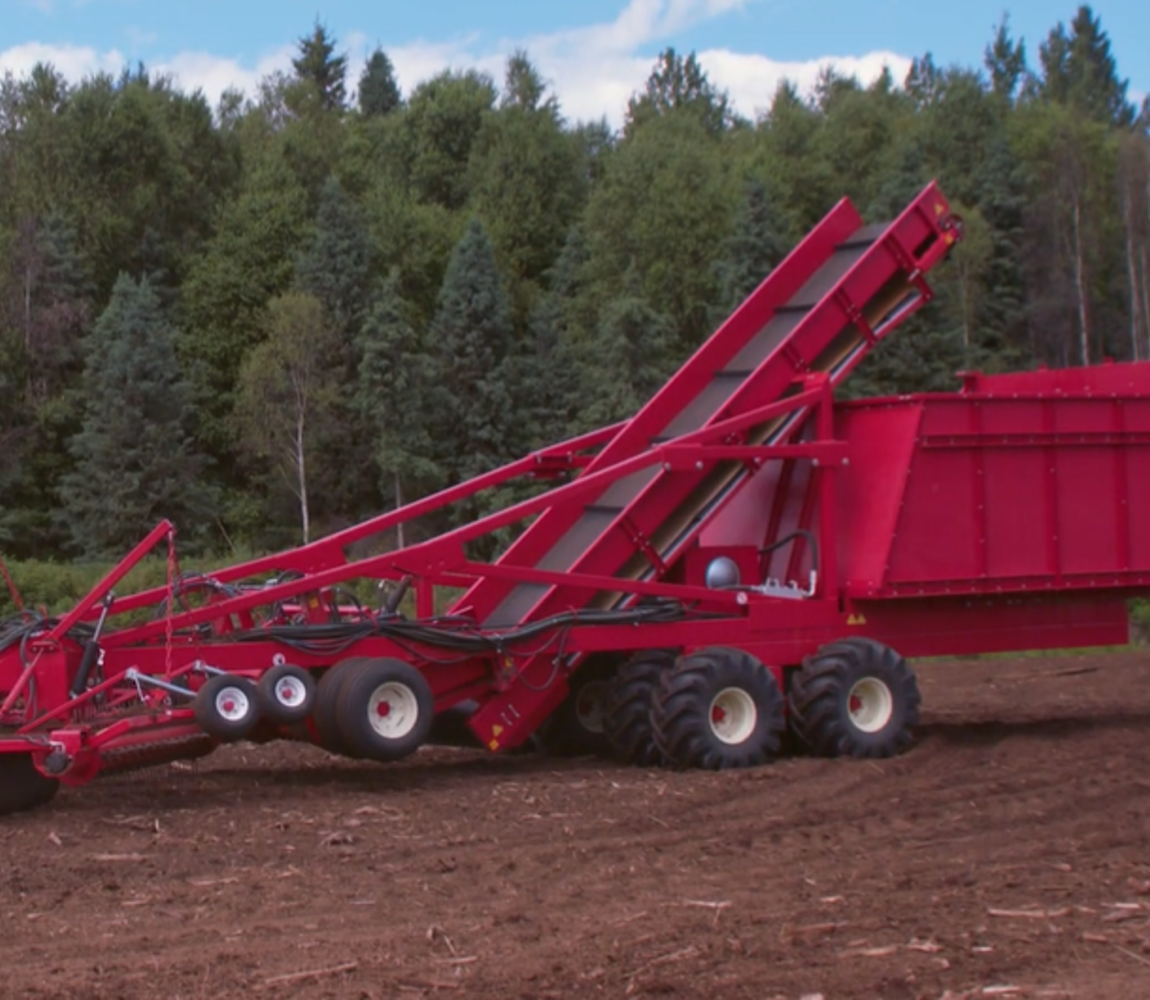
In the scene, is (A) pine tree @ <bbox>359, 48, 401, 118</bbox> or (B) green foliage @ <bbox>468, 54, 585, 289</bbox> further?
(A) pine tree @ <bbox>359, 48, 401, 118</bbox>

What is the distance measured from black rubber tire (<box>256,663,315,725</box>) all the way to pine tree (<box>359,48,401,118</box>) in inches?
2970

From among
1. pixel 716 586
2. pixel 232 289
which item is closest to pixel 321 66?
pixel 232 289

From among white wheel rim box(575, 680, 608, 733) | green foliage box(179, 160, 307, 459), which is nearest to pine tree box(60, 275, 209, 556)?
green foliage box(179, 160, 307, 459)

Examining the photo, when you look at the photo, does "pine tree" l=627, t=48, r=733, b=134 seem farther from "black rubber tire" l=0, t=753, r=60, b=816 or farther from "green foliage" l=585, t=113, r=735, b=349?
"black rubber tire" l=0, t=753, r=60, b=816

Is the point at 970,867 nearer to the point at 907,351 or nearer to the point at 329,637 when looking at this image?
the point at 329,637

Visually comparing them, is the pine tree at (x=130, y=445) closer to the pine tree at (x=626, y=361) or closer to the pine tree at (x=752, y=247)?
the pine tree at (x=626, y=361)

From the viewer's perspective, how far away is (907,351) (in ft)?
150

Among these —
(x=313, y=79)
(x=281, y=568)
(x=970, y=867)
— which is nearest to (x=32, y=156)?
(x=313, y=79)

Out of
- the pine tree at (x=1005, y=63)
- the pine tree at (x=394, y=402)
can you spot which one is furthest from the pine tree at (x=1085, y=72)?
the pine tree at (x=394, y=402)

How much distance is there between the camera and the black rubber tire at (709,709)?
10.7m

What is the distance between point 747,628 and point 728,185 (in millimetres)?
49305

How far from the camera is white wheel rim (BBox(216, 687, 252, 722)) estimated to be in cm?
923

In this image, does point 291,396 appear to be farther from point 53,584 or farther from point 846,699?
point 846,699

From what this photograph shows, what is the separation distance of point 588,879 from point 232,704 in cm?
251
